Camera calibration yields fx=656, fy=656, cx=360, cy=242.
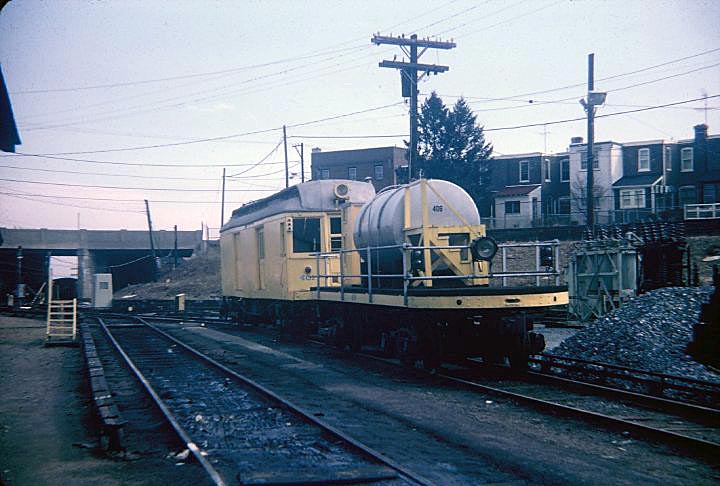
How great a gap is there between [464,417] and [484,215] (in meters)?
45.2

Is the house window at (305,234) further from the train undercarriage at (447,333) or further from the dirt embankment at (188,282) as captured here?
the dirt embankment at (188,282)

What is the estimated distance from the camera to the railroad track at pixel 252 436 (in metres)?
5.96

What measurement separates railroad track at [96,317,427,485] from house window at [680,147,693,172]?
46244 millimetres

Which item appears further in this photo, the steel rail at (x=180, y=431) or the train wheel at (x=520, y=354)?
the train wheel at (x=520, y=354)

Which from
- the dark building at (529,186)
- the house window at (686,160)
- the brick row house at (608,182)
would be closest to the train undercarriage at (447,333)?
the brick row house at (608,182)

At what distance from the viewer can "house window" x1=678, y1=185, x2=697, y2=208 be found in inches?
1906

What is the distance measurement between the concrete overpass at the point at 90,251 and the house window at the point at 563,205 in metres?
35.1

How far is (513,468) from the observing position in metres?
6.23

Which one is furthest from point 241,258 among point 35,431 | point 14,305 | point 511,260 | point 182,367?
point 14,305

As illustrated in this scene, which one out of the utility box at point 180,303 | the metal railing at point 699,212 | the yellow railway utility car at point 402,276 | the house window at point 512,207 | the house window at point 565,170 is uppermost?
the house window at point 565,170

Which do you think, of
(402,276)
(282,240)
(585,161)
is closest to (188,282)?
(585,161)

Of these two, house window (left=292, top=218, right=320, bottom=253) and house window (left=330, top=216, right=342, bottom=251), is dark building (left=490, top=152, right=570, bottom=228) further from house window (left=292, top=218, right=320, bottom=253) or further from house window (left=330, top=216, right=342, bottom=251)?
house window (left=292, top=218, right=320, bottom=253)

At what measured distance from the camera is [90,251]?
6016 centimetres


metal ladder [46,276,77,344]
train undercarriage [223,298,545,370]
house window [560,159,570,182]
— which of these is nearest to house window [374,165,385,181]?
house window [560,159,570,182]
